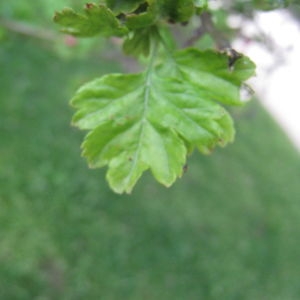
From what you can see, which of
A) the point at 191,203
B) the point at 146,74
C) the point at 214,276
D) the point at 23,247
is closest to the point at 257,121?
the point at 191,203

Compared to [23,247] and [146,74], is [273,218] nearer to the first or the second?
[23,247]

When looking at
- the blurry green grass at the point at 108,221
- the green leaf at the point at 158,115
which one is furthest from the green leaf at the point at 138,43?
the blurry green grass at the point at 108,221

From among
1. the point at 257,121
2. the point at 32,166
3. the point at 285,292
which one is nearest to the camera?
the point at 32,166

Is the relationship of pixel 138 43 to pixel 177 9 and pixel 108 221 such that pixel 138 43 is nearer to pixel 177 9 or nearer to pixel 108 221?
pixel 177 9

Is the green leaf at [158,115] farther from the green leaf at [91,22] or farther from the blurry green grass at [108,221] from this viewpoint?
the blurry green grass at [108,221]

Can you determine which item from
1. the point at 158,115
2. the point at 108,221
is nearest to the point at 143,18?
the point at 158,115

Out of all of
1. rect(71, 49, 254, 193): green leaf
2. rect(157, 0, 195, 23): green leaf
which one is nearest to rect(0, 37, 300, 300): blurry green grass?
rect(71, 49, 254, 193): green leaf
